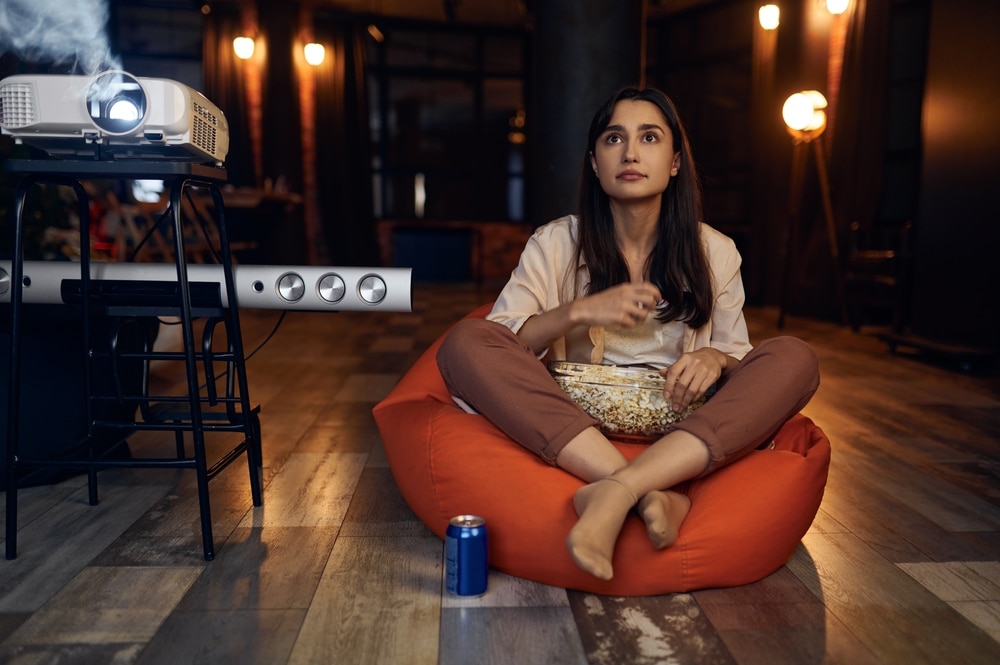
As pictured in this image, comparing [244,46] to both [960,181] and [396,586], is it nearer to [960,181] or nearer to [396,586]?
[960,181]

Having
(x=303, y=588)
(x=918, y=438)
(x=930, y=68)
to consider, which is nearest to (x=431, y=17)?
(x=930, y=68)

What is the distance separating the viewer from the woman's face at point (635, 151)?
1.79 m

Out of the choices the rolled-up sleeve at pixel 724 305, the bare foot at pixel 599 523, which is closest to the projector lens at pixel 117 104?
the bare foot at pixel 599 523

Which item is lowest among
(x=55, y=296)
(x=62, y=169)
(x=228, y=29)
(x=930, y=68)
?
(x=55, y=296)

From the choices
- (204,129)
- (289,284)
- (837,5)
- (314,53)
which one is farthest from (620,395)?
(314,53)

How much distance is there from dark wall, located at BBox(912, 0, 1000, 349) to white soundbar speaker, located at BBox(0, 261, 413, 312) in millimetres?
3514

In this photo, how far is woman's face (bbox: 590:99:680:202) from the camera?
1.79 metres

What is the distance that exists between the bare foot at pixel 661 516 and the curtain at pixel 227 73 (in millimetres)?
7589

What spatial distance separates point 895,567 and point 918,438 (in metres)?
1.22

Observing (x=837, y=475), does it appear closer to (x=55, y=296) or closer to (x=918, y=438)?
(x=918, y=438)

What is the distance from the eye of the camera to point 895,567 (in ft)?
5.30

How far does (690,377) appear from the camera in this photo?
5.38 feet

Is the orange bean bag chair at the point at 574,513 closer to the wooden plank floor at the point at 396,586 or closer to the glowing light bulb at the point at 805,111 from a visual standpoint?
the wooden plank floor at the point at 396,586

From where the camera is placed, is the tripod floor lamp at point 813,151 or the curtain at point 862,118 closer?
the tripod floor lamp at point 813,151
